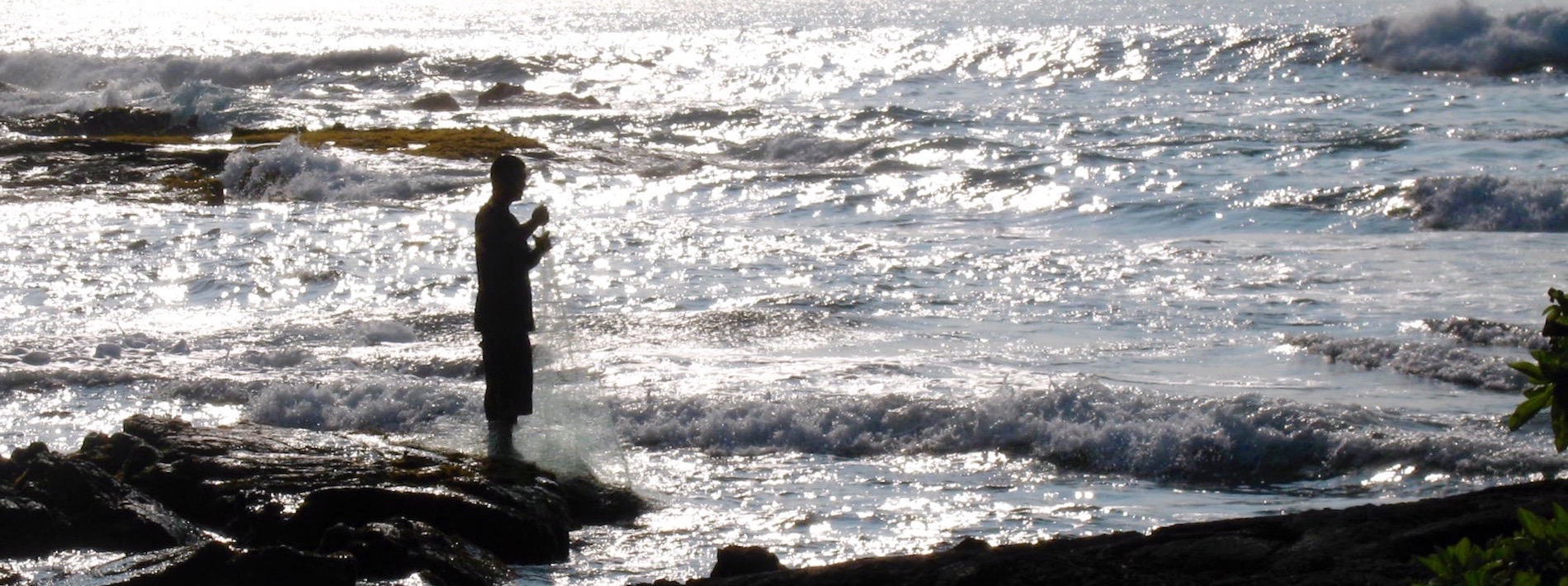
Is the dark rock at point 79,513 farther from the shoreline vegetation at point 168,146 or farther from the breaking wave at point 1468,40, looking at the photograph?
the breaking wave at point 1468,40

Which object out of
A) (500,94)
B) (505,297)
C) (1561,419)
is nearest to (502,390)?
(505,297)

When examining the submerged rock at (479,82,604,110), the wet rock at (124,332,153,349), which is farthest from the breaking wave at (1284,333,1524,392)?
the submerged rock at (479,82,604,110)

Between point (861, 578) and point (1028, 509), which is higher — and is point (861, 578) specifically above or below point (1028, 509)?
above

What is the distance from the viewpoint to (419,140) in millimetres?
23391

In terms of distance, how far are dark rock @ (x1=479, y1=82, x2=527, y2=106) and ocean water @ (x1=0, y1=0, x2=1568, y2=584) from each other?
1.90 metres

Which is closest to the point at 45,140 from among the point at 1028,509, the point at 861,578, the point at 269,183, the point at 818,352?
the point at 269,183

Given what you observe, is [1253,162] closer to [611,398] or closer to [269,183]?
[269,183]

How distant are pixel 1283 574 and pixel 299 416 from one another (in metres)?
5.99

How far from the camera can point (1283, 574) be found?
4.05 metres

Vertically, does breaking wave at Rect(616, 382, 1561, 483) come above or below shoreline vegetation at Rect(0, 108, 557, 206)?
below

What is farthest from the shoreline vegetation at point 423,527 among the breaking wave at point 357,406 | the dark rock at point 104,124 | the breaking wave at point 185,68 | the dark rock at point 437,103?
the breaking wave at point 185,68

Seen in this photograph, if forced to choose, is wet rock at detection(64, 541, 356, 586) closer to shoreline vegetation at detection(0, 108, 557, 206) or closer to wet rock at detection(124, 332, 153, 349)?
wet rock at detection(124, 332, 153, 349)

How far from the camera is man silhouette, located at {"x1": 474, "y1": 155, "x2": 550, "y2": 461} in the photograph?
708 centimetres

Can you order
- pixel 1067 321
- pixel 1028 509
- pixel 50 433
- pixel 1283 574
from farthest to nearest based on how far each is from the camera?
pixel 1067 321 → pixel 50 433 → pixel 1028 509 → pixel 1283 574
